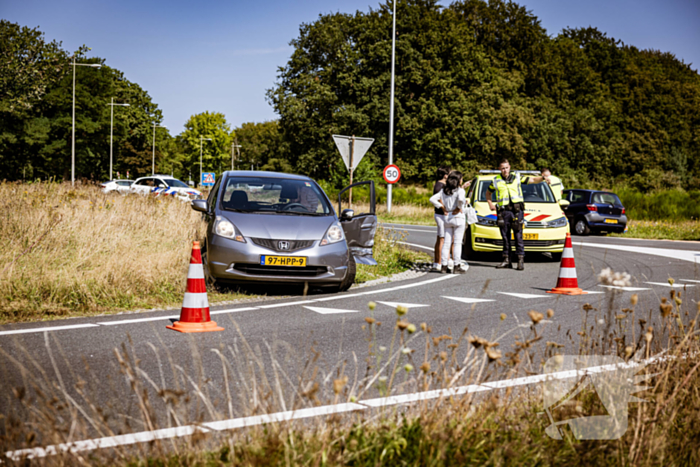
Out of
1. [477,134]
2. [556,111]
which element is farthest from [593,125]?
[477,134]

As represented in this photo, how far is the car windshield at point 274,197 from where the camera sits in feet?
31.7

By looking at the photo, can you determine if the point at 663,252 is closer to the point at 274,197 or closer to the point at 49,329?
the point at 274,197

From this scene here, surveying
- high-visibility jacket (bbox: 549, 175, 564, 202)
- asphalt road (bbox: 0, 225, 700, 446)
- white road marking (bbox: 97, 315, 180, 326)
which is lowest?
white road marking (bbox: 97, 315, 180, 326)

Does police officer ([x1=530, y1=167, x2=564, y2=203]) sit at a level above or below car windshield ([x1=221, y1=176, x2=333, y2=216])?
above

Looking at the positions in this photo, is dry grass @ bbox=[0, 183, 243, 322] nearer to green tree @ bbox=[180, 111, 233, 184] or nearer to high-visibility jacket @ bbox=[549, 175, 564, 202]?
high-visibility jacket @ bbox=[549, 175, 564, 202]

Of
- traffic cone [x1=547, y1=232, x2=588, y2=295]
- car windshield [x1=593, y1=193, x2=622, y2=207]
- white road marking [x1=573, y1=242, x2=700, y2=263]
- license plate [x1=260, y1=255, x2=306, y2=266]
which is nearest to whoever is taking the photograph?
license plate [x1=260, y1=255, x2=306, y2=266]

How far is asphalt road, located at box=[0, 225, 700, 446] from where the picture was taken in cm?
397

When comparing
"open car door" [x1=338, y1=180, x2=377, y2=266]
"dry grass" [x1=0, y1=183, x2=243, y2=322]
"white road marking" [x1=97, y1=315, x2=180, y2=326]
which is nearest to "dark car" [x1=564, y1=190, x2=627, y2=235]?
"dry grass" [x1=0, y1=183, x2=243, y2=322]

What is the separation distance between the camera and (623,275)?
3.87 meters

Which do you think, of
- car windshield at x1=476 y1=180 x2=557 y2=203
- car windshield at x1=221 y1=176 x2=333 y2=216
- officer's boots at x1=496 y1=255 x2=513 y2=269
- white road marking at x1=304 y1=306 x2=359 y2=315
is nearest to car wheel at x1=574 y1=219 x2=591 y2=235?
car windshield at x1=476 y1=180 x2=557 y2=203

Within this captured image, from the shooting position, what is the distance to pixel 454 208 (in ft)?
39.5

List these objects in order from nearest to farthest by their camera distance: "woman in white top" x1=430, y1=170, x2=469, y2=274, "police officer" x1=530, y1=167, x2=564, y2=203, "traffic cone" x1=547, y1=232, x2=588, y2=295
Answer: "traffic cone" x1=547, y1=232, x2=588, y2=295, "woman in white top" x1=430, y1=170, x2=469, y2=274, "police officer" x1=530, y1=167, x2=564, y2=203

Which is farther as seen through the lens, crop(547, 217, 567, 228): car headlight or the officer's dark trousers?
crop(547, 217, 567, 228): car headlight

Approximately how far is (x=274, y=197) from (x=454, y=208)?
11.8 ft
